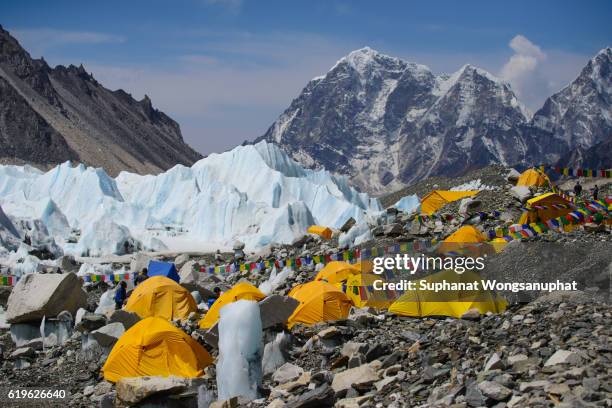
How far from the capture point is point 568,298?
33.9ft

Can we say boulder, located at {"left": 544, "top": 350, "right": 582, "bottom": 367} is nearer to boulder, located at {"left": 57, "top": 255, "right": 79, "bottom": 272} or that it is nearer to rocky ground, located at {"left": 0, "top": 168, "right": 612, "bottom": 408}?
rocky ground, located at {"left": 0, "top": 168, "right": 612, "bottom": 408}

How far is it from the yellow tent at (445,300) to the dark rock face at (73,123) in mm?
106730

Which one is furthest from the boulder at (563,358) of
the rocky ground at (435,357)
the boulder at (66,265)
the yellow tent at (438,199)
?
the boulder at (66,265)

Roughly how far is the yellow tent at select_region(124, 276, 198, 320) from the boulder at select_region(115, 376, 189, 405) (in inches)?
272

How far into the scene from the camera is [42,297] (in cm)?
1717

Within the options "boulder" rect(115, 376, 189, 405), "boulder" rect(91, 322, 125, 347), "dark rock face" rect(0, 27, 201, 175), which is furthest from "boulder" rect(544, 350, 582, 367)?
"dark rock face" rect(0, 27, 201, 175)

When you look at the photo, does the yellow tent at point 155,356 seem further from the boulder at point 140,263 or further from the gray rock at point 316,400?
the boulder at point 140,263

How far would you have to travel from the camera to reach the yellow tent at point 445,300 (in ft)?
39.2

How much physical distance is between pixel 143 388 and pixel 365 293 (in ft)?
20.5

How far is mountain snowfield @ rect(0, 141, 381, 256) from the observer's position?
43281 millimetres

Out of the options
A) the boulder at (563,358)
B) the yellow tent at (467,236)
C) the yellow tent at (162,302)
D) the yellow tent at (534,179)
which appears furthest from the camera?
the yellow tent at (534,179)

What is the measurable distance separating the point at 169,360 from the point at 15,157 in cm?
10931

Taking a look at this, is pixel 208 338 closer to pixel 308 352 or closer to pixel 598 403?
pixel 308 352

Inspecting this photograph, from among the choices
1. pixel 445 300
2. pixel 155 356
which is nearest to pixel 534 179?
pixel 445 300
